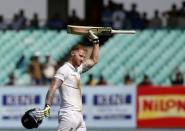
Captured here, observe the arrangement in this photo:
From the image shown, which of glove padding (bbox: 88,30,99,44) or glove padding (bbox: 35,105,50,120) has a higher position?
glove padding (bbox: 88,30,99,44)

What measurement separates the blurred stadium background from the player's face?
42.4ft

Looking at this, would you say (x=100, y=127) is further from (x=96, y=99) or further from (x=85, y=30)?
(x=85, y=30)

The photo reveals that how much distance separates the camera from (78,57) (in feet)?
30.4

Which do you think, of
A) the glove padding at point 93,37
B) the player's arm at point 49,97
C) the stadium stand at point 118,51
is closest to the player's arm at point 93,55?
the glove padding at point 93,37

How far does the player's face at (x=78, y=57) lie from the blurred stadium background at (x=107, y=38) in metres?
12.9

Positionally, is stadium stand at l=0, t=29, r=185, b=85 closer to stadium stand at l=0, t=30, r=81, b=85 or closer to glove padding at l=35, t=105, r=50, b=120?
stadium stand at l=0, t=30, r=81, b=85

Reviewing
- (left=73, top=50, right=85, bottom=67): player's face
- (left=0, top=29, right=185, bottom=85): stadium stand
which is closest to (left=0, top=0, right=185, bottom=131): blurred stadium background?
(left=0, top=29, right=185, bottom=85): stadium stand

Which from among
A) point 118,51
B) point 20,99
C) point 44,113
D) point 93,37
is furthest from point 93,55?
point 118,51

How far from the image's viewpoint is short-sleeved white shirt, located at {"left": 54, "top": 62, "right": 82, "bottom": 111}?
Result: 30.3ft

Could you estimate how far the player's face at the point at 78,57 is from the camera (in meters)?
9.26

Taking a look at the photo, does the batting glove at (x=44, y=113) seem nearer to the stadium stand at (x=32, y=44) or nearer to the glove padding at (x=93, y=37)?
the glove padding at (x=93, y=37)

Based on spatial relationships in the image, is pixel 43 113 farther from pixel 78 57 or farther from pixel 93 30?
pixel 93 30

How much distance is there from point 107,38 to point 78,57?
15681 mm

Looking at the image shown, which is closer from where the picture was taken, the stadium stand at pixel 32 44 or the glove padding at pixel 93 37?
the glove padding at pixel 93 37
